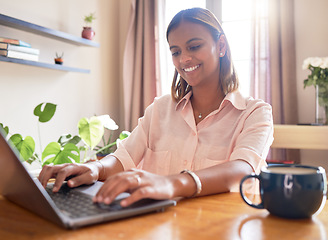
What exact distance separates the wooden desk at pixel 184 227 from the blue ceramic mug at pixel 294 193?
2 centimetres

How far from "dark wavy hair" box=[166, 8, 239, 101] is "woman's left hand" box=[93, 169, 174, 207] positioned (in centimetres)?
80

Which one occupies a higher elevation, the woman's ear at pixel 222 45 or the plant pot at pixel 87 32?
the plant pot at pixel 87 32

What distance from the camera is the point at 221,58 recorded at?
4.98ft

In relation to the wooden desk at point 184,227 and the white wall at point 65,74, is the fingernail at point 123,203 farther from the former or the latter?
the white wall at point 65,74

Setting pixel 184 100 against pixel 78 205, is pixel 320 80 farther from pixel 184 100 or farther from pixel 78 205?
pixel 78 205

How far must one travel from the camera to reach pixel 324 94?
280 cm

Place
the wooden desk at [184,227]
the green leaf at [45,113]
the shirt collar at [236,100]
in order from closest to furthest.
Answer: the wooden desk at [184,227], the shirt collar at [236,100], the green leaf at [45,113]

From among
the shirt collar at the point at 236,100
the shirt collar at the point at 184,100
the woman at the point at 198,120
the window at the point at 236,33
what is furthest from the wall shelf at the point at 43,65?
the shirt collar at the point at 236,100

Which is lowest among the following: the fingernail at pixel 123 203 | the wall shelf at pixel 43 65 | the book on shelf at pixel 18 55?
the fingernail at pixel 123 203

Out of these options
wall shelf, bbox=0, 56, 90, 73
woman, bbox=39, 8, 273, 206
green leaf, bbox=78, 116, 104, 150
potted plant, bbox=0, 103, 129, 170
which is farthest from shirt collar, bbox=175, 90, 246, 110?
wall shelf, bbox=0, 56, 90, 73

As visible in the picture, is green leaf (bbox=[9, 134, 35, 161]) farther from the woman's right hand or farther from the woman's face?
the woman's right hand

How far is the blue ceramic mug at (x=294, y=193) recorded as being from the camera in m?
0.61

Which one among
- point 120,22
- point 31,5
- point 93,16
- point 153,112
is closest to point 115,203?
point 153,112

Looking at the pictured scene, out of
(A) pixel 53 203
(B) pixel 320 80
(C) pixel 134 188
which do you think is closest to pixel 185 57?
(C) pixel 134 188
